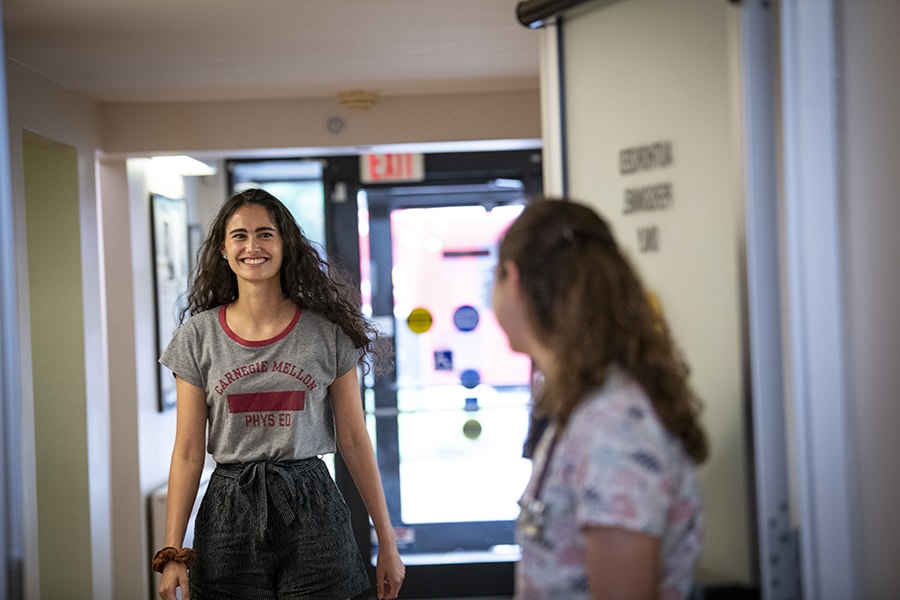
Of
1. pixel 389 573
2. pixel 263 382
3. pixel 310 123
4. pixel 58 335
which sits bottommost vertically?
pixel 389 573

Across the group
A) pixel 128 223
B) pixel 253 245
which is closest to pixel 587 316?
pixel 253 245

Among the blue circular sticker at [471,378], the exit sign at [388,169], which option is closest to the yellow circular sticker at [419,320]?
the blue circular sticker at [471,378]

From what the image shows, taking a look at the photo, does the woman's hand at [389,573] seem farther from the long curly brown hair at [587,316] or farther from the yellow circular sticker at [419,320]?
the yellow circular sticker at [419,320]

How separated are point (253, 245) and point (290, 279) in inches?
5.5

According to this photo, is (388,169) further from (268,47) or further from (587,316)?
(587,316)

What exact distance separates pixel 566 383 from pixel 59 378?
3.46 m

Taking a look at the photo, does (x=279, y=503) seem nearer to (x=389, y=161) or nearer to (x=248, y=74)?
(x=248, y=74)

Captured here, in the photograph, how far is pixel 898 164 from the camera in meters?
1.86

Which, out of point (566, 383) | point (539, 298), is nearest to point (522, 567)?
point (566, 383)

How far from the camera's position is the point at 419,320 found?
18.5 feet

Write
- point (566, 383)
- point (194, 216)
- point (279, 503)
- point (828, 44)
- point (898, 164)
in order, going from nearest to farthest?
point (566, 383)
point (828, 44)
point (898, 164)
point (279, 503)
point (194, 216)

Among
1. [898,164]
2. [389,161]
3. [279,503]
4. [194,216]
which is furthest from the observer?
[194,216]

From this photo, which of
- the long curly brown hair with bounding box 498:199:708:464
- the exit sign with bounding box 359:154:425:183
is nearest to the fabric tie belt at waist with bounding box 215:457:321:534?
the long curly brown hair with bounding box 498:199:708:464

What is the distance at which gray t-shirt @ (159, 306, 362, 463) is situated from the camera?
260 centimetres
